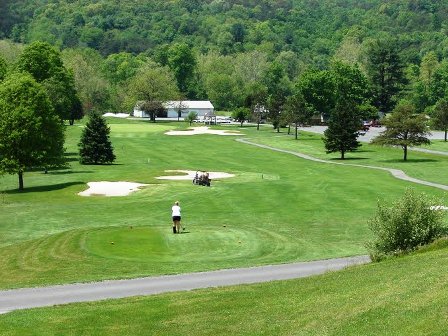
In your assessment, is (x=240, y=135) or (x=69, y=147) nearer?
(x=69, y=147)

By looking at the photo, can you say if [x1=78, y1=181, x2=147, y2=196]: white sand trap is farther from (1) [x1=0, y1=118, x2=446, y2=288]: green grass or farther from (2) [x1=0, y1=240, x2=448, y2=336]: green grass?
(2) [x1=0, y1=240, x2=448, y2=336]: green grass

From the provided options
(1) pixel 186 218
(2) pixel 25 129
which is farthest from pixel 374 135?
(1) pixel 186 218

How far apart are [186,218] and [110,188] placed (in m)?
16.6

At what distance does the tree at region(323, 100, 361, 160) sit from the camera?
3418 inches

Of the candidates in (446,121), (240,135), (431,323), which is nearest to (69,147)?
(240,135)

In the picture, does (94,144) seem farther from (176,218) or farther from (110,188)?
(176,218)

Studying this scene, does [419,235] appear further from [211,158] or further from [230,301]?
[211,158]

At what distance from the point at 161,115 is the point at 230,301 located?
501 feet

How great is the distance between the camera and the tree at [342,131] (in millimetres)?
86812

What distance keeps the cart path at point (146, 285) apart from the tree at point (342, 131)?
57.8m

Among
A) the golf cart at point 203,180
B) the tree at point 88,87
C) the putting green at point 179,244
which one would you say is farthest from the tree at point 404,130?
the tree at point 88,87

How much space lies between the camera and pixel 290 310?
19.9 metres

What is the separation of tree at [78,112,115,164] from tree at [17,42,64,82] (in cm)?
1261

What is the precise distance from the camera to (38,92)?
63375mm
